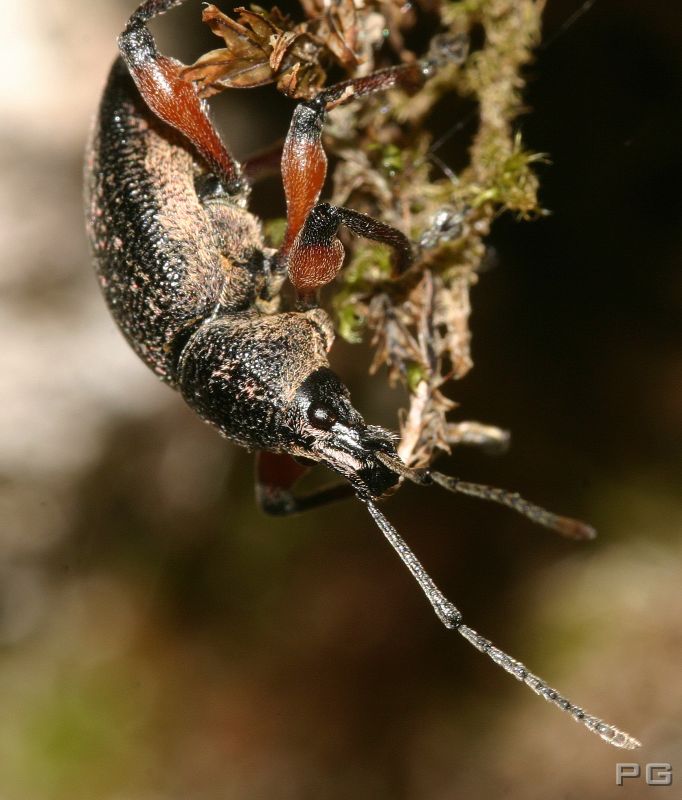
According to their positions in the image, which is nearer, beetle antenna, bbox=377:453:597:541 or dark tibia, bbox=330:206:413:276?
beetle antenna, bbox=377:453:597:541

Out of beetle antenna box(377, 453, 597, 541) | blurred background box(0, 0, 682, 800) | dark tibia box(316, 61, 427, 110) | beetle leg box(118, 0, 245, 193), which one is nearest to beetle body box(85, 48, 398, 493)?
beetle leg box(118, 0, 245, 193)

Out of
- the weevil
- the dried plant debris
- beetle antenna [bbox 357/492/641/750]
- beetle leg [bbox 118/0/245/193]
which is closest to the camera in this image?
beetle antenna [bbox 357/492/641/750]

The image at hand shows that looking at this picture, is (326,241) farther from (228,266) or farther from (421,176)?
(421,176)

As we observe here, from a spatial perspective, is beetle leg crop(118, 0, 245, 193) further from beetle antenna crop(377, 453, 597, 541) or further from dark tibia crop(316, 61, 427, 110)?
beetle antenna crop(377, 453, 597, 541)

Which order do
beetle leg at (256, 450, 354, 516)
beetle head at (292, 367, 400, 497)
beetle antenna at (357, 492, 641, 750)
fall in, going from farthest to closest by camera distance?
beetle leg at (256, 450, 354, 516) < beetle head at (292, 367, 400, 497) < beetle antenna at (357, 492, 641, 750)

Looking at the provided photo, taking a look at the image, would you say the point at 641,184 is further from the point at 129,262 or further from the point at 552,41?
the point at 129,262

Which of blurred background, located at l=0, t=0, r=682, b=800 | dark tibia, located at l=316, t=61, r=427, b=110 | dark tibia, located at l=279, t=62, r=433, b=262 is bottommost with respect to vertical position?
blurred background, located at l=0, t=0, r=682, b=800

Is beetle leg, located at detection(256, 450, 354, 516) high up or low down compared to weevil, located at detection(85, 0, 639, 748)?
down
